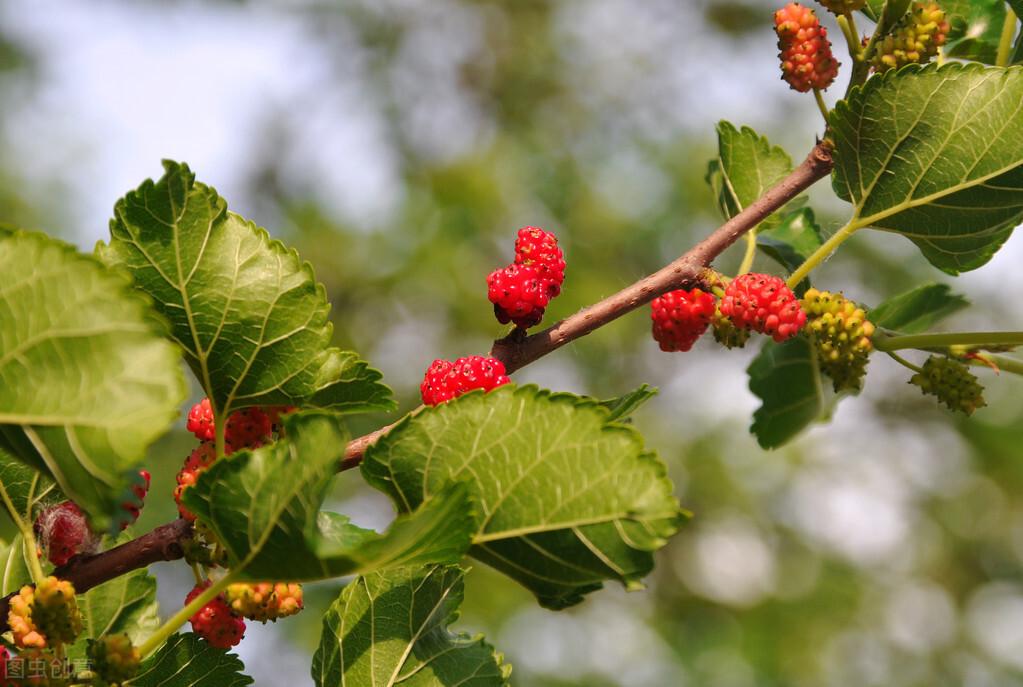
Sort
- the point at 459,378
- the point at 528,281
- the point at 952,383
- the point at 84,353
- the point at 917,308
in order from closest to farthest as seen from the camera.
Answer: the point at 84,353
the point at 459,378
the point at 528,281
the point at 952,383
the point at 917,308

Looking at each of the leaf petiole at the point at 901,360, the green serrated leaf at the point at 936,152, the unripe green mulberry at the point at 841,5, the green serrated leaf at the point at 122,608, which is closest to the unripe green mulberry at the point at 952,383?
the leaf petiole at the point at 901,360

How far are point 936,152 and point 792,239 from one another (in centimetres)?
33

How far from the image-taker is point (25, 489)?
0.73 m

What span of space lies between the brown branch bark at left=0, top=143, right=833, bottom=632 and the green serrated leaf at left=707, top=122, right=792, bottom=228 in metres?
0.17

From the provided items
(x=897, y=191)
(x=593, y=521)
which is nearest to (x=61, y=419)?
(x=593, y=521)

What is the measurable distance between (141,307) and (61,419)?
64 millimetres

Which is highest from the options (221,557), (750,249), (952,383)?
(750,249)

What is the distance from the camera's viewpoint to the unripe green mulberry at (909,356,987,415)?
3.06ft

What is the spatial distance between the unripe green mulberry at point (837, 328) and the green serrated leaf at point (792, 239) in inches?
6.4

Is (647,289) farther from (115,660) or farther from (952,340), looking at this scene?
(115,660)

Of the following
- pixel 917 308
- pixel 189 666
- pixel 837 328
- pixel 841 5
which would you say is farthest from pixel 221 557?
pixel 917 308

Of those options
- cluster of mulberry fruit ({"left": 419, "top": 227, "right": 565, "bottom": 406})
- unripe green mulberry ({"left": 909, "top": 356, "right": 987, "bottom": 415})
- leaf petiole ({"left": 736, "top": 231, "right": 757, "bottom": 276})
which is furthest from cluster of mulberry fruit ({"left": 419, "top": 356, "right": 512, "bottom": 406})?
Answer: unripe green mulberry ({"left": 909, "top": 356, "right": 987, "bottom": 415})

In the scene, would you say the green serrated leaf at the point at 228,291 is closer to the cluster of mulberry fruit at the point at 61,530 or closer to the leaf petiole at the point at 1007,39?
the cluster of mulberry fruit at the point at 61,530

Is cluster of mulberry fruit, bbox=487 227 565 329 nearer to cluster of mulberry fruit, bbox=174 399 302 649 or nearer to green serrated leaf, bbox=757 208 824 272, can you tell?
cluster of mulberry fruit, bbox=174 399 302 649
